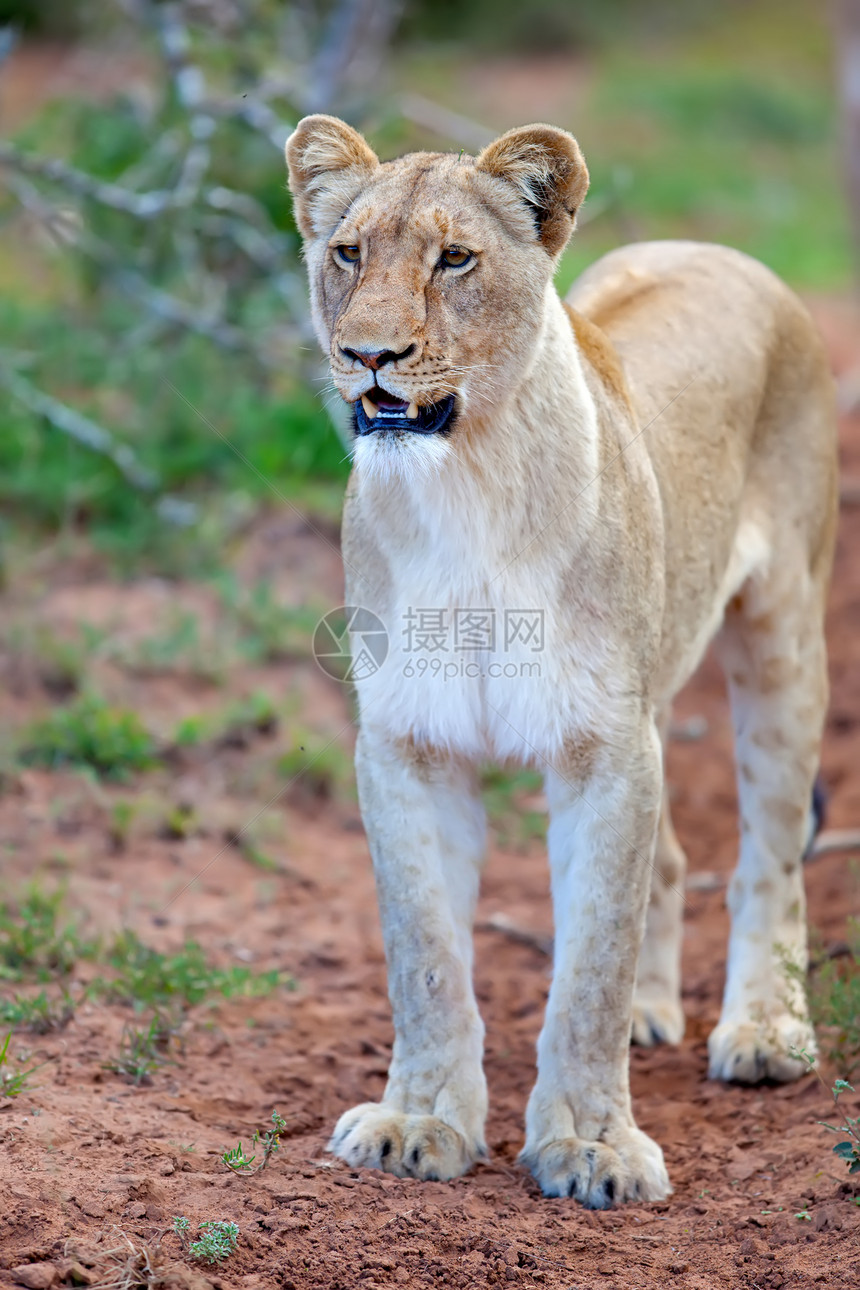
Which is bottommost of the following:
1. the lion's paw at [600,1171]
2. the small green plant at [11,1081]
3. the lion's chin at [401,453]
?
the small green plant at [11,1081]

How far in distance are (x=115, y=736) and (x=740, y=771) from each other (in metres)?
1.96

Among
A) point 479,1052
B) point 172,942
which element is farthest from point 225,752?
point 479,1052

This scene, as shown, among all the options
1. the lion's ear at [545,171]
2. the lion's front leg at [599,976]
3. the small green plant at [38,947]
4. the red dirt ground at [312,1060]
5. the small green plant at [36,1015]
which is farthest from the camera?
the small green plant at [38,947]

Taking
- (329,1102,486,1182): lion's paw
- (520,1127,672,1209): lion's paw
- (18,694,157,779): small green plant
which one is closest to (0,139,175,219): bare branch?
(18,694,157,779): small green plant

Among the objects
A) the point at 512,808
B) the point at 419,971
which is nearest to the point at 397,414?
the point at 419,971

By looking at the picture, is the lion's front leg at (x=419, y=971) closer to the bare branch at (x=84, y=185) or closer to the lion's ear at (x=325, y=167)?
the lion's ear at (x=325, y=167)

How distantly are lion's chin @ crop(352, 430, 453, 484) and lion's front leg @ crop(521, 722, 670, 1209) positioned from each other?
25.6 inches

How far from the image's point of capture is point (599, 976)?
3.03 m

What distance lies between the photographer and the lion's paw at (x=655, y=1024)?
3913 mm

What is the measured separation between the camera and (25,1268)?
2422 mm

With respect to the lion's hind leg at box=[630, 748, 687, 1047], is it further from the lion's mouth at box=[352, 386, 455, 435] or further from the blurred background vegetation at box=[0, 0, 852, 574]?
the blurred background vegetation at box=[0, 0, 852, 574]

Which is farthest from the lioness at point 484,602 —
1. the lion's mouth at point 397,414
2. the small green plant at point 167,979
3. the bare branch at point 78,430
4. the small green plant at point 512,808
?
the bare branch at point 78,430

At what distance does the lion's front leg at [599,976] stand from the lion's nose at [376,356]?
849mm

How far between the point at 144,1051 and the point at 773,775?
162 centimetres
